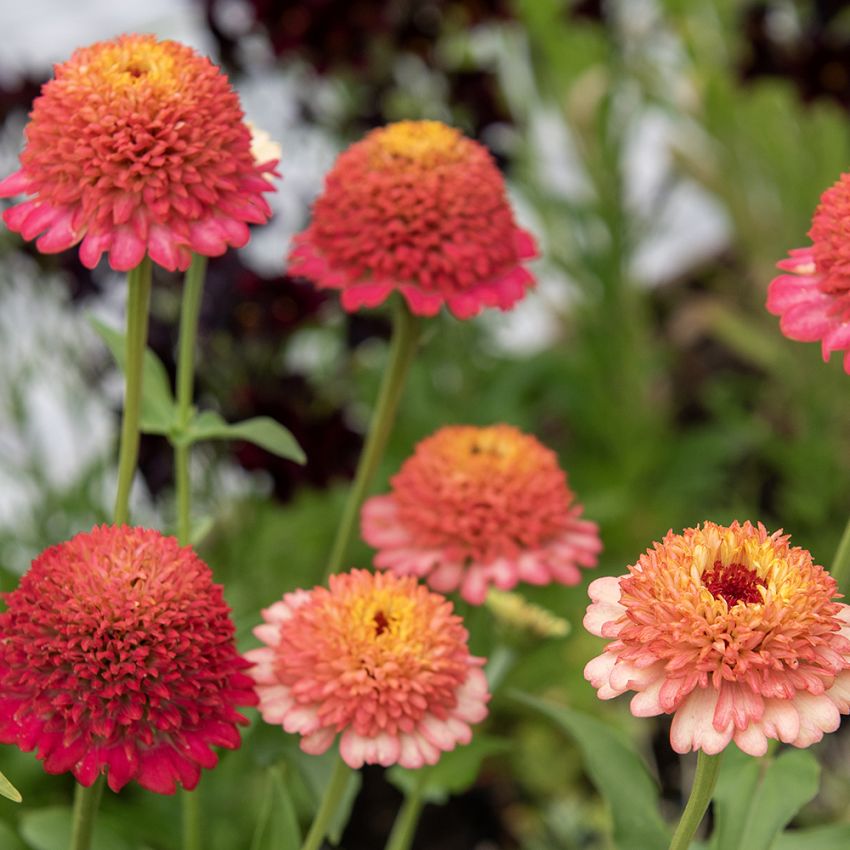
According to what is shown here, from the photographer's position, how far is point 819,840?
51 centimetres

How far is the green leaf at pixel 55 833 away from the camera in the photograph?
1.70 ft

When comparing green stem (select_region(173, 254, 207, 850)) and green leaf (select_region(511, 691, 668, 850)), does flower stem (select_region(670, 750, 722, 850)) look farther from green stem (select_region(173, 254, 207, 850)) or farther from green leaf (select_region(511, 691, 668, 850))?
green stem (select_region(173, 254, 207, 850))

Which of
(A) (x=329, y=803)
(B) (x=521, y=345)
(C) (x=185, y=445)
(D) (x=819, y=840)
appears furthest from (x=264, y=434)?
(B) (x=521, y=345)

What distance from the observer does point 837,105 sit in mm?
1166

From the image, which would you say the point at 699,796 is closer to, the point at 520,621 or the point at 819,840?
the point at 819,840

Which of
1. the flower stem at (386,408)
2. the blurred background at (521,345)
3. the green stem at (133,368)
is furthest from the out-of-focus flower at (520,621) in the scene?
the green stem at (133,368)

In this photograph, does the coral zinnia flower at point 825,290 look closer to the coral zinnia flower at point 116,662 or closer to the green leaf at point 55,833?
the coral zinnia flower at point 116,662

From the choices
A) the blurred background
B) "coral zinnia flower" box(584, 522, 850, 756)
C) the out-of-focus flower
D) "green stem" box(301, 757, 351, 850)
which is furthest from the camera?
the blurred background

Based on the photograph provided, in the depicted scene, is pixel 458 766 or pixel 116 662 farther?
pixel 458 766

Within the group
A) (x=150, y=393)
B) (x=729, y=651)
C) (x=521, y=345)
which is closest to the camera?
(x=729, y=651)

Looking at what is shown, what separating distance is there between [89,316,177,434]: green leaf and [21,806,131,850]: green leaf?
16 cm

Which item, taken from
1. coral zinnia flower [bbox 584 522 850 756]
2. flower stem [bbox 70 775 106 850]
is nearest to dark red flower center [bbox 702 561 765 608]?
coral zinnia flower [bbox 584 522 850 756]

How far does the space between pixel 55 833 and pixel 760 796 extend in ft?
0.88

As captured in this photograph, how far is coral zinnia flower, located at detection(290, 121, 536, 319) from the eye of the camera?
0.53m
